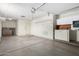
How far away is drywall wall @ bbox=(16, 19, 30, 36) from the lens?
13.5 metres

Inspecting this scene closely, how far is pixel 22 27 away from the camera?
44.8ft

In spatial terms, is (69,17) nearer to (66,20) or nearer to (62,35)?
(66,20)

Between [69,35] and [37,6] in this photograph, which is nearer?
[37,6]

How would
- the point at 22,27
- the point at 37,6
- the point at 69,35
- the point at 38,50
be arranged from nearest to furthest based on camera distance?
the point at 38,50
the point at 37,6
the point at 69,35
the point at 22,27

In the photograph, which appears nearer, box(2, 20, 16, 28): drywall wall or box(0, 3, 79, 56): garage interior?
box(0, 3, 79, 56): garage interior

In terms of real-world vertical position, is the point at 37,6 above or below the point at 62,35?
above

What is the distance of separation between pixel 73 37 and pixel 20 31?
8870 millimetres

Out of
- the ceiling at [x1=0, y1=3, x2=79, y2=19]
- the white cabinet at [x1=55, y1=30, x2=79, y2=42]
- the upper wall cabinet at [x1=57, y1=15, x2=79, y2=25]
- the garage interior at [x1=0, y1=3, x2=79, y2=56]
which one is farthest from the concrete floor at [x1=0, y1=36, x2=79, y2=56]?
the ceiling at [x1=0, y1=3, x2=79, y2=19]

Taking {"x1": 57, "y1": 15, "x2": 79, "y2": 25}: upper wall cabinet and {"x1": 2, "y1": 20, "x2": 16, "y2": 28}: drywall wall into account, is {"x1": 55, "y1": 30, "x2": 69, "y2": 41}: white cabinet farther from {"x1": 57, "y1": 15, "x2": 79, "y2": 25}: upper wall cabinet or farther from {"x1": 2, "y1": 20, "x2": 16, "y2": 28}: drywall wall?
{"x1": 2, "y1": 20, "x2": 16, "y2": 28}: drywall wall

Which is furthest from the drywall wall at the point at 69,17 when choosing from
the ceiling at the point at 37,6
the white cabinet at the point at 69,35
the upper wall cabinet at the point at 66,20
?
the ceiling at the point at 37,6

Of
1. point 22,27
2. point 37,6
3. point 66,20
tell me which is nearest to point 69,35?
point 66,20

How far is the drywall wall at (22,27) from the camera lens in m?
13.5

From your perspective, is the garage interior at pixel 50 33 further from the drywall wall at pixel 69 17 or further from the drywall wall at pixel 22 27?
the drywall wall at pixel 22 27

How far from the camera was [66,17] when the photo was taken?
7.37m
